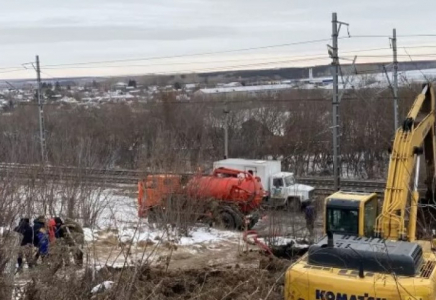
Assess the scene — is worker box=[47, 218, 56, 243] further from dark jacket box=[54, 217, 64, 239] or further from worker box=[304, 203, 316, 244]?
worker box=[304, 203, 316, 244]

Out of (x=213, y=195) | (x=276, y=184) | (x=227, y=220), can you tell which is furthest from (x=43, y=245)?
(x=276, y=184)

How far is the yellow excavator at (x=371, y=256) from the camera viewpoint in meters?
8.49

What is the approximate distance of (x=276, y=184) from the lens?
27547 millimetres

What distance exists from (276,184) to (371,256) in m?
18.7

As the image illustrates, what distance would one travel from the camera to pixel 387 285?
838cm

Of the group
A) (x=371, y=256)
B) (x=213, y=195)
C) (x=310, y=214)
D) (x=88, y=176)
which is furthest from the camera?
(x=88, y=176)

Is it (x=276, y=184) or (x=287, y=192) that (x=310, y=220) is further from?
(x=276, y=184)

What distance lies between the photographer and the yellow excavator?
8492 mm

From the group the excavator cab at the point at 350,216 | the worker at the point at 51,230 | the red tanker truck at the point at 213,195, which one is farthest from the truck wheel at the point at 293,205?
the worker at the point at 51,230

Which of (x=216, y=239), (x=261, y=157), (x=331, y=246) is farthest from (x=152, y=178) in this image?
(x=261, y=157)

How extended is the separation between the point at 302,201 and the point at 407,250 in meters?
16.7

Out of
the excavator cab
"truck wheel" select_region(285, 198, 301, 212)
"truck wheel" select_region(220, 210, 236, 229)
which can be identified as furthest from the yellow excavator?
"truck wheel" select_region(285, 198, 301, 212)

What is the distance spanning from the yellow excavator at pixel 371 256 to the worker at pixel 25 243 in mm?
4011

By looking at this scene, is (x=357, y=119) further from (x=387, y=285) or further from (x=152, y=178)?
(x=387, y=285)
